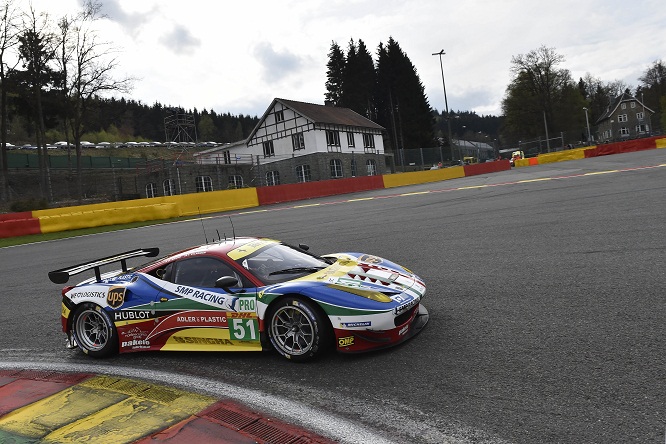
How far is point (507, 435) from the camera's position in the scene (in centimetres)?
320

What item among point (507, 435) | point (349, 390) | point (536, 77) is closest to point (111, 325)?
point (349, 390)

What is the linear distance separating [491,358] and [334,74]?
8419 cm

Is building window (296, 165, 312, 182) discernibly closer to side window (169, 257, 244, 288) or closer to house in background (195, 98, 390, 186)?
house in background (195, 98, 390, 186)

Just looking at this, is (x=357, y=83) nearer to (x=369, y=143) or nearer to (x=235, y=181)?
(x=369, y=143)

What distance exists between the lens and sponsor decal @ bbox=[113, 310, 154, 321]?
226 inches

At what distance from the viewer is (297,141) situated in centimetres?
5184

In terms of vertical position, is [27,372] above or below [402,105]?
below

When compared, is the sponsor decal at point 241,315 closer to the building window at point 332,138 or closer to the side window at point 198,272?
the side window at point 198,272

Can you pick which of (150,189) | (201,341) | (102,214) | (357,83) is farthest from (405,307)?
(357,83)

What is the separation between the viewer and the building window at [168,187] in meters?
40.7

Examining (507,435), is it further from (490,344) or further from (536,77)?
(536,77)

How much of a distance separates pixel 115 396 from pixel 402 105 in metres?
81.5

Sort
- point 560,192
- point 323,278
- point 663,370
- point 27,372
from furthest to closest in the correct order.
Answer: point 560,192 → point 27,372 → point 323,278 → point 663,370

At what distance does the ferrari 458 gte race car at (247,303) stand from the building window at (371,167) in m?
50.7
